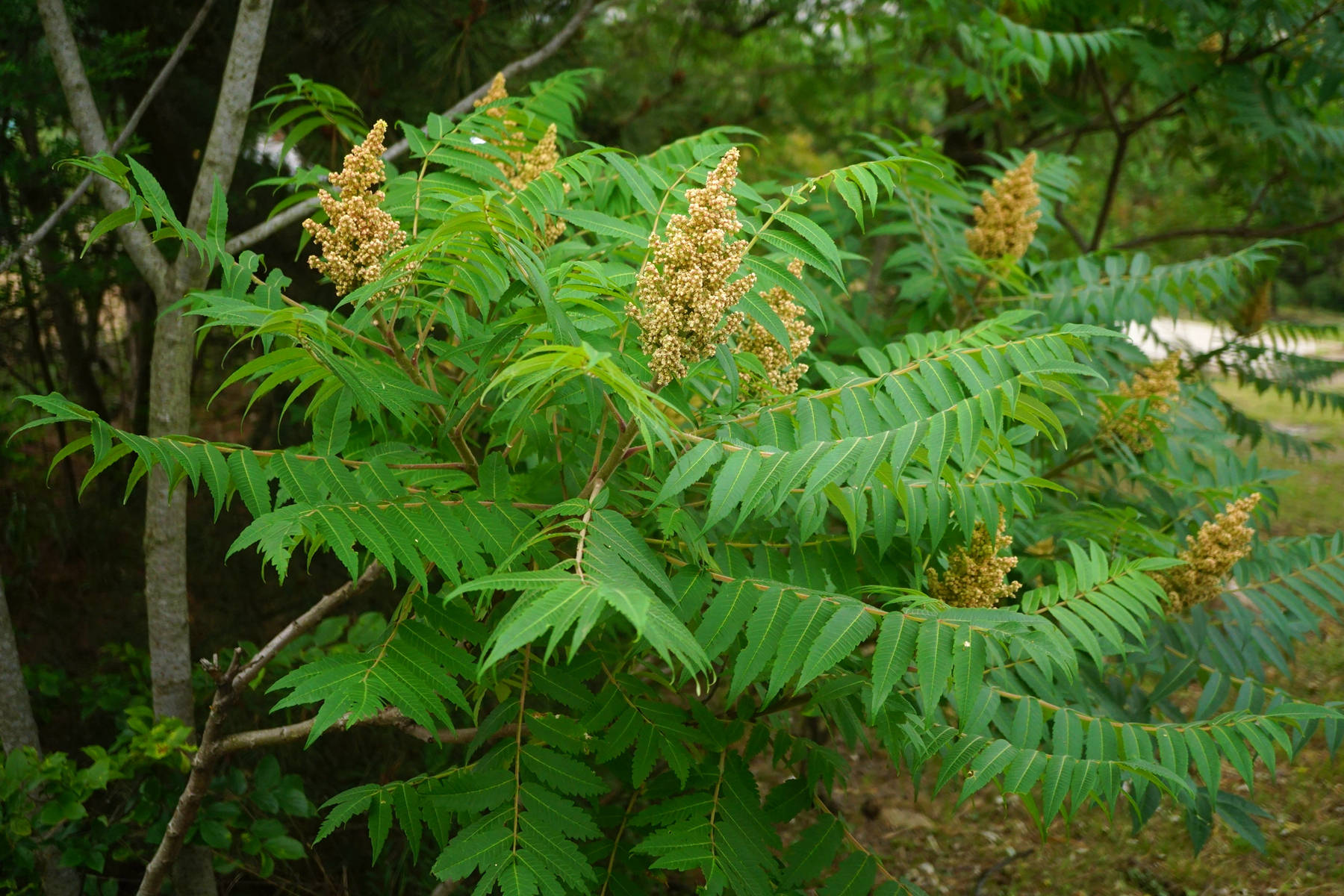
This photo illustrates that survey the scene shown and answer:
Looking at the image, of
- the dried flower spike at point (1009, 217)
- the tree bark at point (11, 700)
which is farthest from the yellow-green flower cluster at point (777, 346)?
the tree bark at point (11, 700)

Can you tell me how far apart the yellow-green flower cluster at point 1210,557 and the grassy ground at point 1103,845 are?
136cm

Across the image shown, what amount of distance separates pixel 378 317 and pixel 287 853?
1977 millimetres

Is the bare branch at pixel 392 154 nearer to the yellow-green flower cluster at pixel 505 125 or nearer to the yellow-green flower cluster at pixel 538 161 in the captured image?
the yellow-green flower cluster at pixel 505 125

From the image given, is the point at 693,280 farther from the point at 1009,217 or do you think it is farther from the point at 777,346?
the point at 1009,217

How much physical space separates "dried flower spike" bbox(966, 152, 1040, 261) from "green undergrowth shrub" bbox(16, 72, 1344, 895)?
1.28 meters

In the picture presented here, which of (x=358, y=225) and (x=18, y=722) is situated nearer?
(x=358, y=225)

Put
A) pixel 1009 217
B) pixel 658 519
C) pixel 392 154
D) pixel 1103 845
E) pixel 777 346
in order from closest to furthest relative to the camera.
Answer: pixel 658 519, pixel 777 346, pixel 392 154, pixel 1009 217, pixel 1103 845

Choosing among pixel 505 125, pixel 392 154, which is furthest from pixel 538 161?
pixel 392 154

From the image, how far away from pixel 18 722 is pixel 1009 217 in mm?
3968

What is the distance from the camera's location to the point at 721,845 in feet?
7.29

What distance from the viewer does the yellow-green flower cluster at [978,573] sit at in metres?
2.52

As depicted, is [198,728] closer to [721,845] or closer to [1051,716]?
[721,845]

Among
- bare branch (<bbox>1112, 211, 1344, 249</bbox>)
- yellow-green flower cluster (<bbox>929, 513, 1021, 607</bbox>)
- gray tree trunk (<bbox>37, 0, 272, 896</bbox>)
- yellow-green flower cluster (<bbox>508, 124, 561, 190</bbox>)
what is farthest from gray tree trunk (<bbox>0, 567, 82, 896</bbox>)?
bare branch (<bbox>1112, 211, 1344, 249</bbox>)

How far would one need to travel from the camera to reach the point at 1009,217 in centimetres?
380
